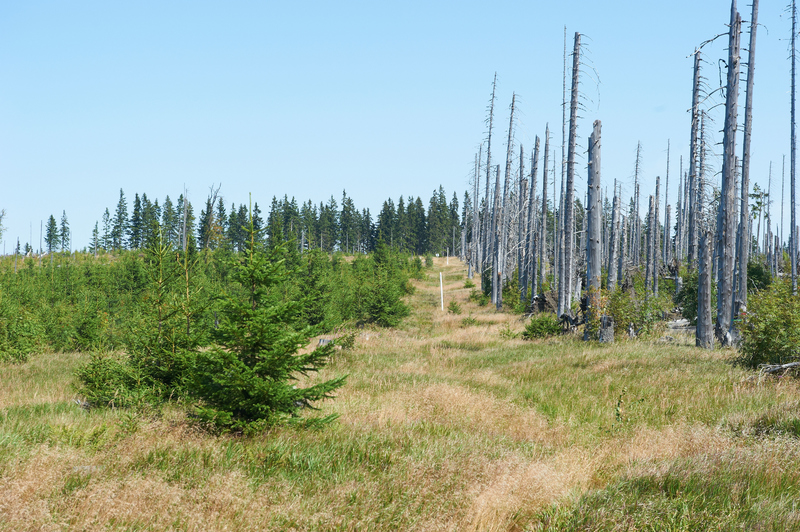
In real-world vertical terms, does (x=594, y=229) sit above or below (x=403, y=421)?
above

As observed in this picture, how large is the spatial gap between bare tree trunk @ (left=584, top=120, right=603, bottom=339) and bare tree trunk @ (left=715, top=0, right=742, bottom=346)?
3400 millimetres

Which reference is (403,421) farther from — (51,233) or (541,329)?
(51,233)

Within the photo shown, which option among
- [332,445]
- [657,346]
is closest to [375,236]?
[657,346]

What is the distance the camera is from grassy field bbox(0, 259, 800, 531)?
389 cm

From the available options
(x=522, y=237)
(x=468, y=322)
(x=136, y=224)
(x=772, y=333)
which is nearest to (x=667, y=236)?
(x=522, y=237)

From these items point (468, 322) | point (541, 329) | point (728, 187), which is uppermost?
point (728, 187)

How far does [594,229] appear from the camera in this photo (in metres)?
16.9

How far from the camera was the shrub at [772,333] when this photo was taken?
9617 millimetres

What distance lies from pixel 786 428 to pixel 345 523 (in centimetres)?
541

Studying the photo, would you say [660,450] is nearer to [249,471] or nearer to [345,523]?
[345,523]

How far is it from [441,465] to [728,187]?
1379 centimetres

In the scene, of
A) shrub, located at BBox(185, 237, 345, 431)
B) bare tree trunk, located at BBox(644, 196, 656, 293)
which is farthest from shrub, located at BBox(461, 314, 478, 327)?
shrub, located at BBox(185, 237, 345, 431)

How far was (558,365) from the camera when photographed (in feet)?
41.8

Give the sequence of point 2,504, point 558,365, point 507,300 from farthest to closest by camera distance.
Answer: point 507,300
point 558,365
point 2,504
